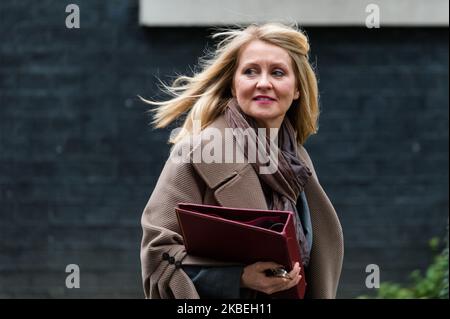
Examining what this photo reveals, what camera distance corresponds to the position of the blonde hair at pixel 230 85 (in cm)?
391

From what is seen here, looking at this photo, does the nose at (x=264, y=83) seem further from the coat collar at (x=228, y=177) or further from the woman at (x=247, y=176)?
the coat collar at (x=228, y=177)

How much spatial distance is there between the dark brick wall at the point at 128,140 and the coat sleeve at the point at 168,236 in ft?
15.5

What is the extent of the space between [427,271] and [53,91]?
3.28 metres

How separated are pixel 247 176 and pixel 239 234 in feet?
1.17

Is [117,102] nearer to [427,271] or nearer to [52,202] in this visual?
[52,202]

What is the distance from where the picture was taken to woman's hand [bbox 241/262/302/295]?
3.60m

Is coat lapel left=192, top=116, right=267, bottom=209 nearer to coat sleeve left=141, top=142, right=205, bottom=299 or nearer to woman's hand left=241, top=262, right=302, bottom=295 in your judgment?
coat sleeve left=141, top=142, right=205, bottom=299

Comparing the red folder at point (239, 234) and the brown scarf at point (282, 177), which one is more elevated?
the brown scarf at point (282, 177)

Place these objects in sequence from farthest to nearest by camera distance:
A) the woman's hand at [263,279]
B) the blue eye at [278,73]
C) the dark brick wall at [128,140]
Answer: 1. the dark brick wall at [128,140]
2. the blue eye at [278,73]
3. the woman's hand at [263,279]

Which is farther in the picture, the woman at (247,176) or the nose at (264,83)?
the nose at (264,83)

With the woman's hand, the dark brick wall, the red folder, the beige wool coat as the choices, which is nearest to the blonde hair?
the beige wool coat

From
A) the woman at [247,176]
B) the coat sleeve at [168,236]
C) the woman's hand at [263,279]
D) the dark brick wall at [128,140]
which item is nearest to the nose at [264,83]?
the woman at [247,176]
